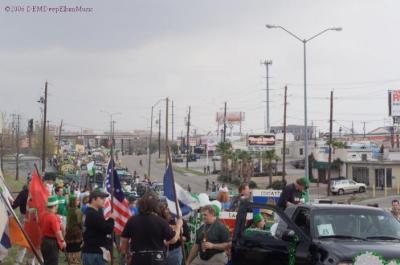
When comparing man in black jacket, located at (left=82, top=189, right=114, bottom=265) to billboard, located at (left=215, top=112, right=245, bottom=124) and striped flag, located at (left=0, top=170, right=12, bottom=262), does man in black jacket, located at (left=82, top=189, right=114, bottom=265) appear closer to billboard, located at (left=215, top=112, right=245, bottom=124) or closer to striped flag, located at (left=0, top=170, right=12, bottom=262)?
striped flag, located at (left=0, top=170, right=12, bottom=262)

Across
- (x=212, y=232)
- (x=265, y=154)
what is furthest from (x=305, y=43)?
(x=265, y=154)

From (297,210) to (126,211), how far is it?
3.77m

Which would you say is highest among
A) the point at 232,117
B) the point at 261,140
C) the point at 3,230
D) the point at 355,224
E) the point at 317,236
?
the point at 232,117

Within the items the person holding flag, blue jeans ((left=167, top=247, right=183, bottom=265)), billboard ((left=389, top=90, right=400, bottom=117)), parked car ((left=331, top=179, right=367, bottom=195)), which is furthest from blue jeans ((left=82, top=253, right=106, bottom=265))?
billboard ((left=389, top=90, right=400, bottom=117))

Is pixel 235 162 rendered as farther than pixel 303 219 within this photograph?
Yes

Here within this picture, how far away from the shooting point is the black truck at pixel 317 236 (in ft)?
22.6

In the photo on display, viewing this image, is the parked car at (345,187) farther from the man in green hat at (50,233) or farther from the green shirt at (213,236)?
the green shirt at (213,236)

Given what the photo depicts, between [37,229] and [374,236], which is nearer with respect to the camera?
[374,236]

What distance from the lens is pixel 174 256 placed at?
873 centimetres

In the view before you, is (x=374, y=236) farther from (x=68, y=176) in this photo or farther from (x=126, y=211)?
(x=68, y=176)

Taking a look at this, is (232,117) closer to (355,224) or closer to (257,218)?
(257,218)

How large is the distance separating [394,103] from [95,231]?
2702 inches

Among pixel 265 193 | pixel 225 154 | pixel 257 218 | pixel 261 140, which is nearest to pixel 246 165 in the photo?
pixel 225 154

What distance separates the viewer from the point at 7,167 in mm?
83062
